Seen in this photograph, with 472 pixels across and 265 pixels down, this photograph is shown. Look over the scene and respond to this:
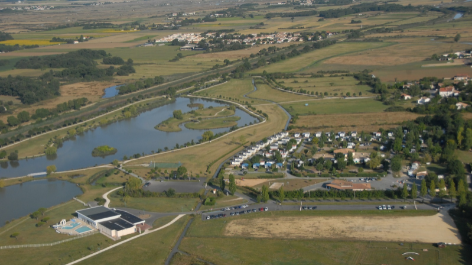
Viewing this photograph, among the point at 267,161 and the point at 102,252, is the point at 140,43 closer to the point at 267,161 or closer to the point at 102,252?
the point at 267,161

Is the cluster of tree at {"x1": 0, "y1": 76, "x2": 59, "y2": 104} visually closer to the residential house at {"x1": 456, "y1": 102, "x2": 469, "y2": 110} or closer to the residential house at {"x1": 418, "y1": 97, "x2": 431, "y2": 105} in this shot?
the residential house at {"x1": 418, "y1": 97, "x2": 431, "y2": 105}

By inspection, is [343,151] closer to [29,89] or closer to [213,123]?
[213,123]

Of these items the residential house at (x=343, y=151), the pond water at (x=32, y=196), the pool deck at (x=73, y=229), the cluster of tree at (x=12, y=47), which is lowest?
the pond water at (x=32, y=196)

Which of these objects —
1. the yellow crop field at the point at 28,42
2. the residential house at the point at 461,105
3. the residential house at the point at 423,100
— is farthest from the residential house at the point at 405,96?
the yellow crop field at the point at 28,42

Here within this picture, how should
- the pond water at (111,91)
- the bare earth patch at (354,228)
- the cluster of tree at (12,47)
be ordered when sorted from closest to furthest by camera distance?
the bare earth patch at (354,228), the pond water at (111,91), the cluster of tree at (12,47)

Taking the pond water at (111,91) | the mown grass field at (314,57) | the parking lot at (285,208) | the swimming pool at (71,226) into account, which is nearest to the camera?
the swimming pool at (71,226)

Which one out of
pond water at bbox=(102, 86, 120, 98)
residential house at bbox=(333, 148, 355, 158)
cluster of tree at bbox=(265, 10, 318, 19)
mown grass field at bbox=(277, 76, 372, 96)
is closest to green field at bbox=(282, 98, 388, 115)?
mown grass field at bbox=(277, 76, 372, 96)

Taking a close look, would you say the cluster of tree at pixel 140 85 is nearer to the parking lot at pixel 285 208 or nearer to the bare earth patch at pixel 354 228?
the parking lot at pixel 285 208

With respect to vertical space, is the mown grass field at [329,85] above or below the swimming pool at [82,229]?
above
